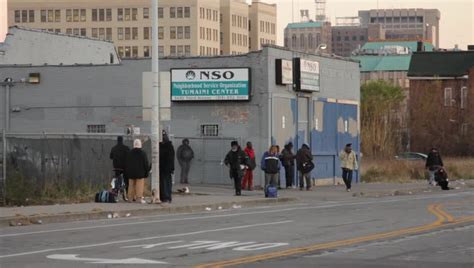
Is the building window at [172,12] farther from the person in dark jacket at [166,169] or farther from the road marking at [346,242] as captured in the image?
the road marking at [346,242]

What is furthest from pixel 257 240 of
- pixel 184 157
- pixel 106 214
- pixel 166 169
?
pixel 184 157

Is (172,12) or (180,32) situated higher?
(172,12)

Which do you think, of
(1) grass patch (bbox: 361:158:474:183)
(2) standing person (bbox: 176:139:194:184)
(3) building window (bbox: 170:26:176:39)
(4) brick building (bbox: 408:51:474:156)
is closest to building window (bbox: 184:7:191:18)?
(3) building window (bbox: 170:26:176:39)

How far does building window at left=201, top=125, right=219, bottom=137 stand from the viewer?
4016 cm

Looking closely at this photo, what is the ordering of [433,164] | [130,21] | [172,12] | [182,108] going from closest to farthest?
[182,108] → [433,164] → [130,21] → [172,12]

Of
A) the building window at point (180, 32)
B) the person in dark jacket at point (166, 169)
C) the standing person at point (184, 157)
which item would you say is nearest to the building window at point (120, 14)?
the building window at point (180, 32)

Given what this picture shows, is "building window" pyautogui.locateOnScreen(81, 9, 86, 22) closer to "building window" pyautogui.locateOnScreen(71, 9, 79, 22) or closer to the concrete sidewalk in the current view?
"building window" pyautogui.locateOnScreen(71, 9, 79, 22)

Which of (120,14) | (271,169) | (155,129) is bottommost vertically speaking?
(271,169)

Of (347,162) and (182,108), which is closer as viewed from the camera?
(347,162)

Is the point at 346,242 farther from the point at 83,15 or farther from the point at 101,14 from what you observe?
the point at 83,15

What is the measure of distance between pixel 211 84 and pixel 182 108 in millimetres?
1635

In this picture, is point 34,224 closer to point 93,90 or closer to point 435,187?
point 93,90

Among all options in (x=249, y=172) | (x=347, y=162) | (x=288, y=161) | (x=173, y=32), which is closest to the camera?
(x=249, y=172)

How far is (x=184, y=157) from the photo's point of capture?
1553 inches
